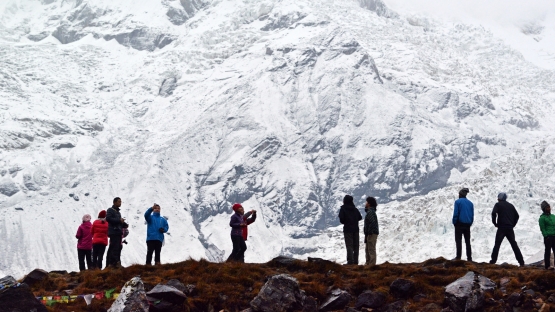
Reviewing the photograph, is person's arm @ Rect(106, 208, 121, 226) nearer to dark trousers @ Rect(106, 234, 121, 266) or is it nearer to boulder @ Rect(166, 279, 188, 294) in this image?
dark trousers @ Rect(106, 234, 121, 266)

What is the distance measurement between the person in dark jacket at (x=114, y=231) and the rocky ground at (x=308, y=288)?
13.6ft

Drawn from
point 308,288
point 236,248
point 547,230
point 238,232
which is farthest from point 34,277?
point 547,230

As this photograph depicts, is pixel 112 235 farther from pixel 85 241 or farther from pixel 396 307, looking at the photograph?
pixel 396 307

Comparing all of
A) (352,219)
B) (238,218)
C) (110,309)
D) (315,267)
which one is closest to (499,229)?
(352,219)

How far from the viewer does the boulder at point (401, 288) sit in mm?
25000

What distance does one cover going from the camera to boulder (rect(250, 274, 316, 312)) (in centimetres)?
2364

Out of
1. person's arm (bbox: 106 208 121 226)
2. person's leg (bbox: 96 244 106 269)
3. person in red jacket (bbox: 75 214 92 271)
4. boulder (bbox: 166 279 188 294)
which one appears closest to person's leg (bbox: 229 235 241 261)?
person's arm (bbox: 106 208 121 226)

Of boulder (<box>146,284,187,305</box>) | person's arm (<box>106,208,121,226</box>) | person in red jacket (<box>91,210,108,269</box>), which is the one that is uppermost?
person's arm (<box>106,208,121,226</box>)

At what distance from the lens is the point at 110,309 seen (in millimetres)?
22453

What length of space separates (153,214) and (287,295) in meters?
11.9

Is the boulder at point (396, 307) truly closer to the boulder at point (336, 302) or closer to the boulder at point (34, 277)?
the boulder at point (336, 302)

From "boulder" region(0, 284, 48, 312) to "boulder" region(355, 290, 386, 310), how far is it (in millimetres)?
9487

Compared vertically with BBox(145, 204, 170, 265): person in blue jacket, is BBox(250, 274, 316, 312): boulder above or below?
below

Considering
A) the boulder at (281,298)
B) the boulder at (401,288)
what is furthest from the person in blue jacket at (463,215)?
the boulder at (281,298)
